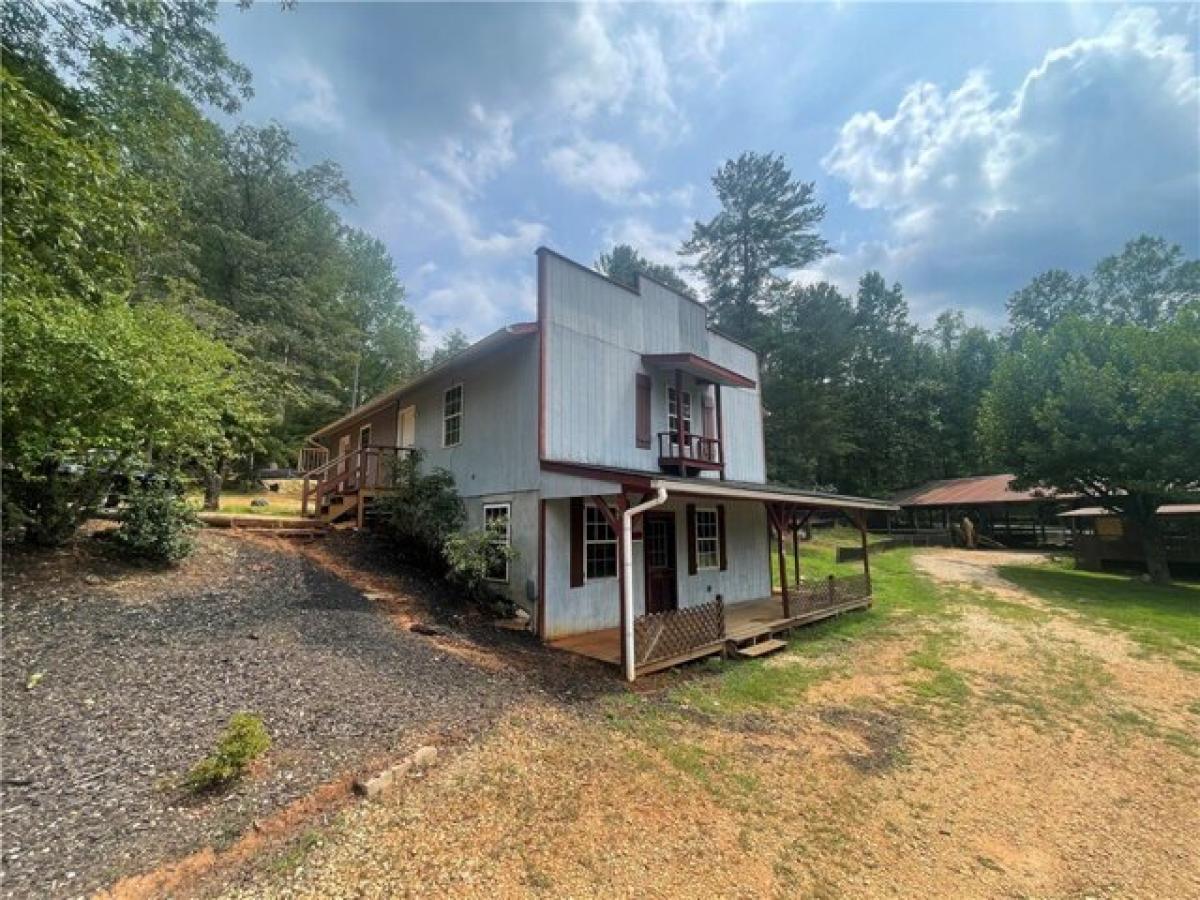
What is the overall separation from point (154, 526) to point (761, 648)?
10.3m

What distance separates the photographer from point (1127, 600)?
48.4ft

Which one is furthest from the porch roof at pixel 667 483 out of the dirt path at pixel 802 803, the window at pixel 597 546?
the dirt path at pixel 802 803

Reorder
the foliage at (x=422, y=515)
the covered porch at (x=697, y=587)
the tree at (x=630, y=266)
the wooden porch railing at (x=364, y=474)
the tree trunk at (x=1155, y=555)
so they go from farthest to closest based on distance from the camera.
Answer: the tree at (x=630, y=266) < the tree trunk at (x=1155, y=555) < the wooden porch railing at (x=364, y=474) < the foliage at (x=422, y=515) < the covered porch at (x=697, y=587)

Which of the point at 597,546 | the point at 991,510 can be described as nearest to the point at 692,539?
the point at 597,546

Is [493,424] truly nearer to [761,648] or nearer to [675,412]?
[675,412]

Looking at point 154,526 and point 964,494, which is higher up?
point 964,494

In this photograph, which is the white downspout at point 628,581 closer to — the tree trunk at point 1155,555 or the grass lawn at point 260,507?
the grass lawn at point 260,507

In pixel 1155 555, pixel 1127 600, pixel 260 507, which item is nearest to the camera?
pixel 1127 600

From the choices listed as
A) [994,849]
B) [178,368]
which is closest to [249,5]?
[178,368]

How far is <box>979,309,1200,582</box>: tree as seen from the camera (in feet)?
50.8

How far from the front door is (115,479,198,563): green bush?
26.8 ft

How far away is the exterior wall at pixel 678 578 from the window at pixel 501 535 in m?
1.12

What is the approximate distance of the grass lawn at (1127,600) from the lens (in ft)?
36.3

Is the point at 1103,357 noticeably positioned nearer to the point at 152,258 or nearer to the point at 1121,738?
the point at 1121,738
